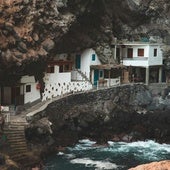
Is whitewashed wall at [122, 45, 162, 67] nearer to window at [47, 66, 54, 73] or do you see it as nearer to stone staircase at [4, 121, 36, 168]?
window at [47, 66, 54, 73]

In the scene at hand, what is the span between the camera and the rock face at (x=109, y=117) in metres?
58.9

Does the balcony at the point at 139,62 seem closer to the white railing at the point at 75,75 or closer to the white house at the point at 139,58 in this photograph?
the white house at the point at 139,58

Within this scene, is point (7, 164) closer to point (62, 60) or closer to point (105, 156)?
point (105, 156)

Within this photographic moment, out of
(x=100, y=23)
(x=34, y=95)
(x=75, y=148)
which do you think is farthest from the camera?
(x=100, y=23)

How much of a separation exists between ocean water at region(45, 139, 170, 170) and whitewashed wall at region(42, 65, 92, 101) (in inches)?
340

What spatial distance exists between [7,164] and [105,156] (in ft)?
50.0

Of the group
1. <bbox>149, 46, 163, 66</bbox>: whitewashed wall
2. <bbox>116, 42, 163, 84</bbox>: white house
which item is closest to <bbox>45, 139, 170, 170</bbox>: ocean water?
<bbox>116, 42, 163, 84</bbox>: white house

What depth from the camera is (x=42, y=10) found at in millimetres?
57031

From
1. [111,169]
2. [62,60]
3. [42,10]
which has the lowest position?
[111,169]

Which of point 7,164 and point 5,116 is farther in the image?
point 5,116

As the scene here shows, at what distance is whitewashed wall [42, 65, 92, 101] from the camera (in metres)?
64.2

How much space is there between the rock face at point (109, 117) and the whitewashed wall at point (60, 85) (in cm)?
427

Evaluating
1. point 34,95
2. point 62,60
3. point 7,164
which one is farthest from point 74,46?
point 7,164

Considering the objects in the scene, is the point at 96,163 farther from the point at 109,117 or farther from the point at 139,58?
the point at 139,58
